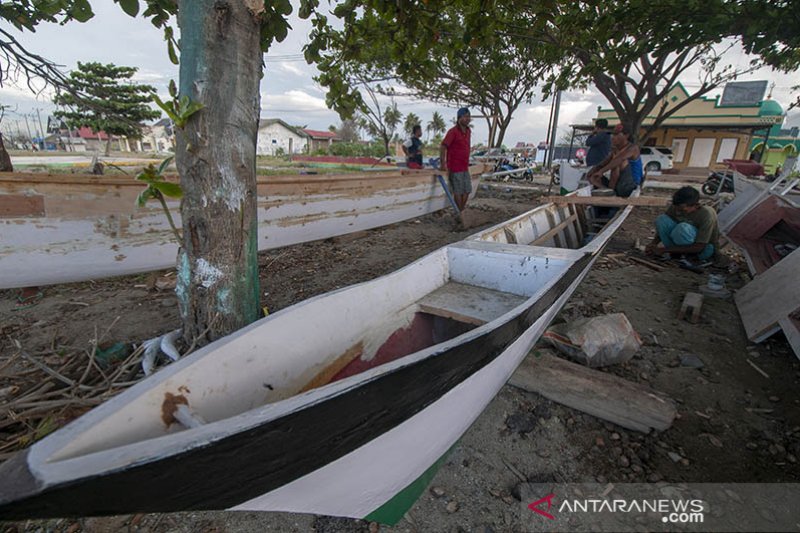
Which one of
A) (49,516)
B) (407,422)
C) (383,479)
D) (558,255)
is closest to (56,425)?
(49,516)

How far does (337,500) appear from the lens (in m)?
1.45

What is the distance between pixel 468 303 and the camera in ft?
8.71

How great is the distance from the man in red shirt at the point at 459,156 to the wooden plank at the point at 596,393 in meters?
4.95

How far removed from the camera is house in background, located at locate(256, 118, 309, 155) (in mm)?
45406

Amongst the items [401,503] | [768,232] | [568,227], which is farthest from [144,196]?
[768,232]

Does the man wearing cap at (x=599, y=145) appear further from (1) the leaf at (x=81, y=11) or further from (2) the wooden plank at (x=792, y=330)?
(1) the leaf at (x=81, y=11)

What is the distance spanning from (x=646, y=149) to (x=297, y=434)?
2524cm

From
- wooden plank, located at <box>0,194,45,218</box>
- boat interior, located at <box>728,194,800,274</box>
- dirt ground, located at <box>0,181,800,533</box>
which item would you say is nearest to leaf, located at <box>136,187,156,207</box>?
dirt ground, located at <box>0,181,800,533</box>

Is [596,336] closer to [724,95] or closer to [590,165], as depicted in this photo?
[590,165]

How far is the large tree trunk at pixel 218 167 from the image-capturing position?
1.89 m

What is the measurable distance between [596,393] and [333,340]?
1701 millimetres

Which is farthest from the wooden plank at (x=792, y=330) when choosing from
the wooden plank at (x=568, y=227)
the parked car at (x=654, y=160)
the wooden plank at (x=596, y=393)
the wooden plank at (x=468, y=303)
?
the parked car at (x=654, y=160)

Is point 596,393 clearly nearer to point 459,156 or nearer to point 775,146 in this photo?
point 459,156

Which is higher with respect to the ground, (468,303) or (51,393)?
(468,303)
